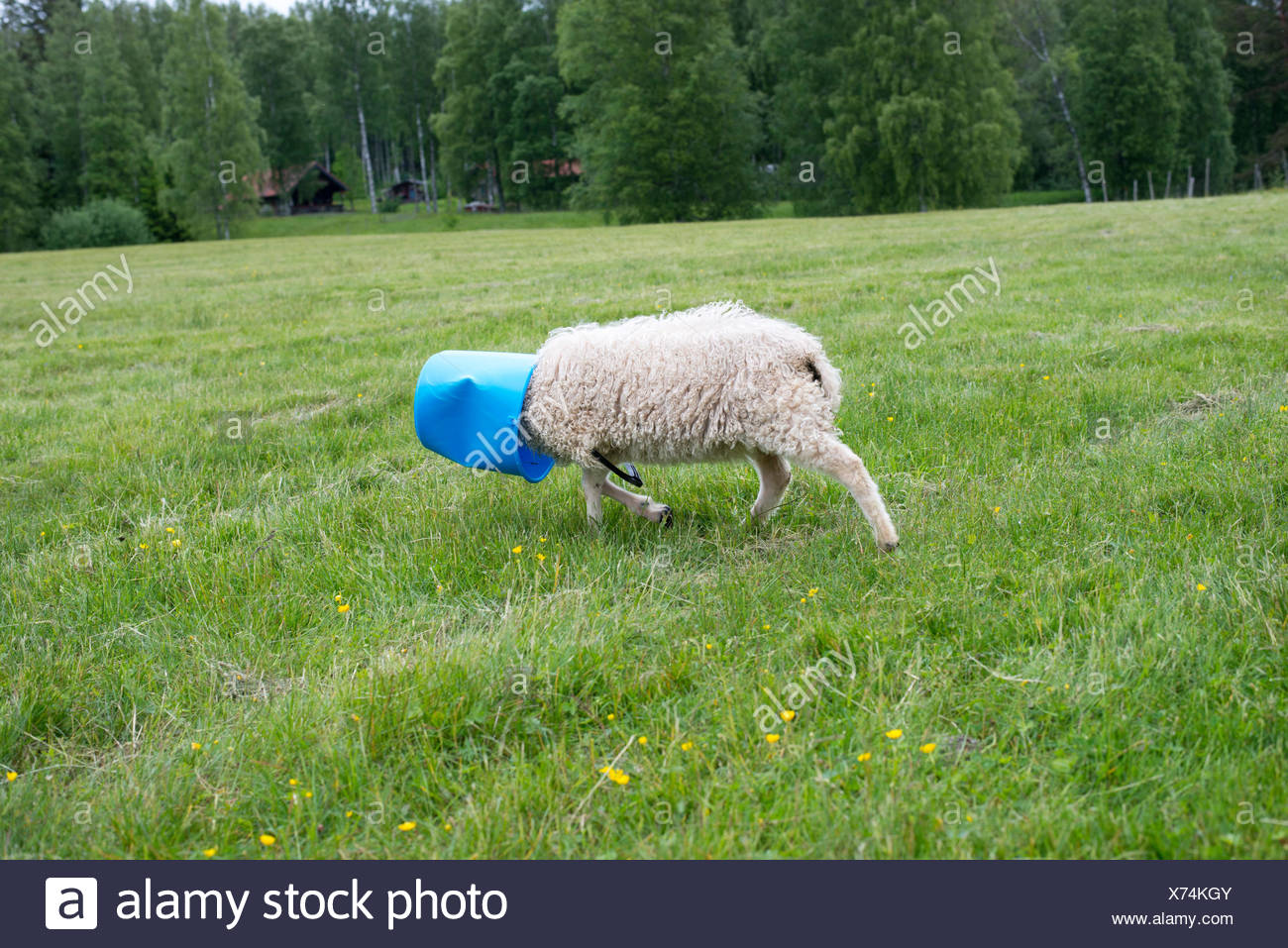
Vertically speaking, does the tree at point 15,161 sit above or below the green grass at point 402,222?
above

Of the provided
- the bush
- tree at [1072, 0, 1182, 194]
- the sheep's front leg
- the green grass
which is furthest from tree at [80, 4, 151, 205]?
the sheep's front leg

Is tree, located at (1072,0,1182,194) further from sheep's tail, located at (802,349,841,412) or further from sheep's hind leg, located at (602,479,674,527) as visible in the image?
sheep's hind leg, located at (602,479,674,527)

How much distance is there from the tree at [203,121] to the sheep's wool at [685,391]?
171 ft

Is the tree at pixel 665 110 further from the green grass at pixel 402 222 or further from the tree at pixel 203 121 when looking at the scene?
the tree at pixel 203 121

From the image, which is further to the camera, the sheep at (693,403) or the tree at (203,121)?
the tree at (203,121)

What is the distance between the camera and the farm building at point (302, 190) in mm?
68375

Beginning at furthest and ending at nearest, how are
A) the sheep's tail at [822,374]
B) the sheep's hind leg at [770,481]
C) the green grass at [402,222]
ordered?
1. the green grass at [402,222]
2. the sheep's hind leg at [770,481]
3. the sheep's tail at [822,374]

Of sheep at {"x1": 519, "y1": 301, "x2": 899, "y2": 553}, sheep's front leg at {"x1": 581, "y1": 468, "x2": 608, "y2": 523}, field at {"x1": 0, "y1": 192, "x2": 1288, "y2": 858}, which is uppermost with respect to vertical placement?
sheep at {"x1": 519, "y1": 301, "x2": 899, "y2": 553}

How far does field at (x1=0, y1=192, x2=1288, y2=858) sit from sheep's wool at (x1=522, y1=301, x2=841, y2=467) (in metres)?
0.49

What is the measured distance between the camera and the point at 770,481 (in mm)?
4805

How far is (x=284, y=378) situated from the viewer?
897cm

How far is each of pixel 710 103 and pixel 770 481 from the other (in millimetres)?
49704

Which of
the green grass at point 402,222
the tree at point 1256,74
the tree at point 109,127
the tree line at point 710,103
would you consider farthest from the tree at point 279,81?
the tree at point 1256,74

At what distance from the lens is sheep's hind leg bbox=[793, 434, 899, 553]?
407cm
